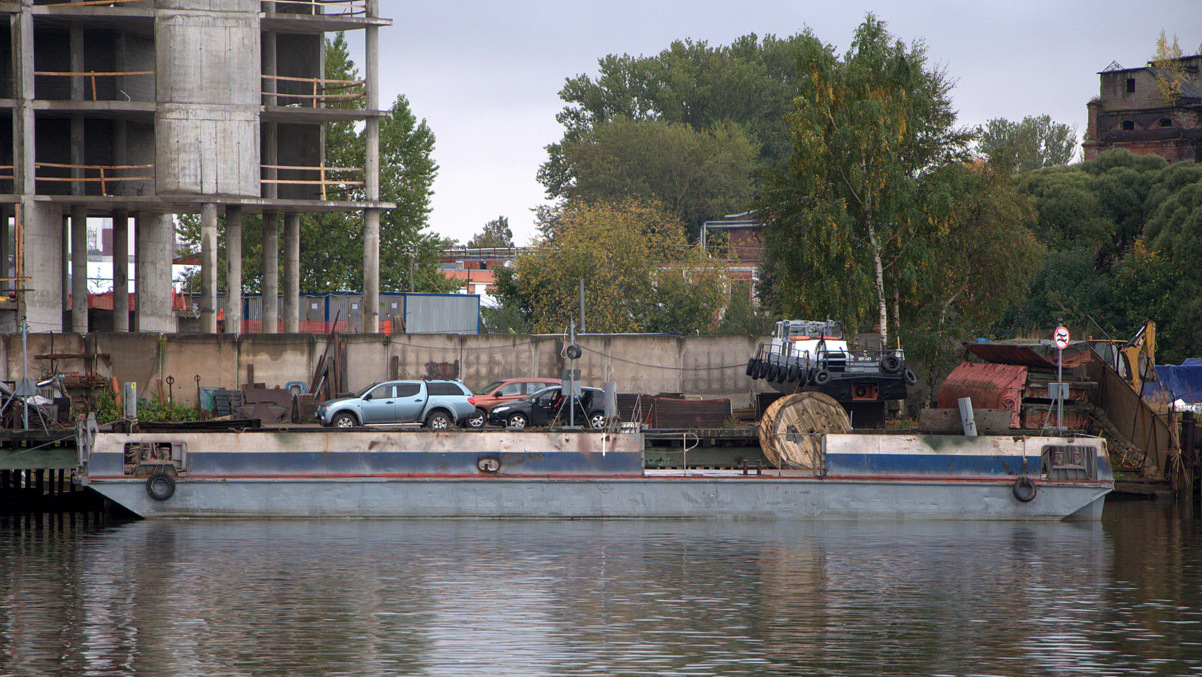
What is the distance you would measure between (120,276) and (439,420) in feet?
66.1

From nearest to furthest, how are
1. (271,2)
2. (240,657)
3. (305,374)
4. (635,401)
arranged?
(240,657) < (635,401) < (305,374) < (271,2)

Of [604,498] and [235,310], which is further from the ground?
[235,310]

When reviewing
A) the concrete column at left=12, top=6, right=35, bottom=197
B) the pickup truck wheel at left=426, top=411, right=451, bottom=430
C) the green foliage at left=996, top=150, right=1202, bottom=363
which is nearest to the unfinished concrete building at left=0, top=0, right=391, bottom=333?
the concrete column at left=12, top=6, right=35, bottom=197

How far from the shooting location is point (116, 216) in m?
48.6

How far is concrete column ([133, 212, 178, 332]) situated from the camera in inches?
1828

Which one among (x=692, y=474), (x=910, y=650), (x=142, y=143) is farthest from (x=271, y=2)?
(x=910, y=650)

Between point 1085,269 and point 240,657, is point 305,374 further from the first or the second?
point 1085,269

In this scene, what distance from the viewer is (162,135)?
137ft

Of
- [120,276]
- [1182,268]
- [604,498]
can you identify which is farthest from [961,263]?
[120,276]

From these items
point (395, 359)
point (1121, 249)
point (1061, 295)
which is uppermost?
point (1121, 249)

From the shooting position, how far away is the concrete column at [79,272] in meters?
46.7

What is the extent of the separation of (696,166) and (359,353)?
5764 cm

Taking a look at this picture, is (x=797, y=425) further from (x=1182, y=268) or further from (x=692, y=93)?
(x=692, y=93)

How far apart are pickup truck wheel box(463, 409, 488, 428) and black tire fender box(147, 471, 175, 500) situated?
825cm
